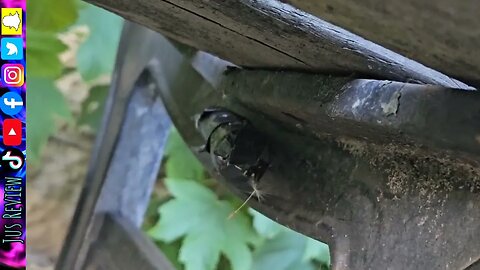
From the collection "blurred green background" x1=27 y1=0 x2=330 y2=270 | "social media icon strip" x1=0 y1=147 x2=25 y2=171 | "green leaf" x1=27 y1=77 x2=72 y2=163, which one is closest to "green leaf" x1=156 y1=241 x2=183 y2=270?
"blurred green background" x1=27 y1=0 x2=330 y2=270

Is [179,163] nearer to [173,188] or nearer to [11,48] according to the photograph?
[173,188]

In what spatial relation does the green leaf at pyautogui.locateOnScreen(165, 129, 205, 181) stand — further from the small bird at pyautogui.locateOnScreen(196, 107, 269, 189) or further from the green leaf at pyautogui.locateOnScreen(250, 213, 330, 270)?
the small bird at pyautogui.locateOnScreen(196, 107, 269, 189)

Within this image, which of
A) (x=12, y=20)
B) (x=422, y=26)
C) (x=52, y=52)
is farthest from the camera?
(x=52, y=52)

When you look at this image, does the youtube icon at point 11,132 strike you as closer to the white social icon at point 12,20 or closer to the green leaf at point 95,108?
the white social icon at point 12,20

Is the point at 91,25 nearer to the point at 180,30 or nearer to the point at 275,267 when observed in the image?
the point at 275,267

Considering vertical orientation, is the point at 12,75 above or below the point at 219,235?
above

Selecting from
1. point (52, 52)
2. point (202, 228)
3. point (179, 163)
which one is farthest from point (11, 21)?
point (179, 163)
